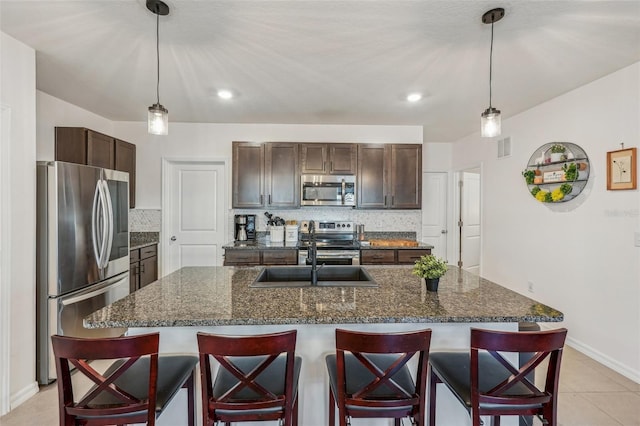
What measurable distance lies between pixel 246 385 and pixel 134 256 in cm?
309

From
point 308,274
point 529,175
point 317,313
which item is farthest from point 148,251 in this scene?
point 529,175

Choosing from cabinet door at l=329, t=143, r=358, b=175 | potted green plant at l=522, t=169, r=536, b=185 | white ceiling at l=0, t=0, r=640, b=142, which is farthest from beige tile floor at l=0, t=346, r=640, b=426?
cabinet door at l=329, t=143, r=358, b=175

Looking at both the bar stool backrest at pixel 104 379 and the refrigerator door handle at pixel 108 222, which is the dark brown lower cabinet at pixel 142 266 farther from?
the bar stool backrest at pixel 104 379

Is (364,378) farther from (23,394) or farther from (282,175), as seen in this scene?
(282,175)

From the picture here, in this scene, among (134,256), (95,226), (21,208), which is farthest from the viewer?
(134,256)

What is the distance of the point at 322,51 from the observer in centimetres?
236

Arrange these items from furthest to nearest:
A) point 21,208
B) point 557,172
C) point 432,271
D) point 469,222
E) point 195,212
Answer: point 469,222
point 195,212
point 557,172
point 21,208
point 432,271

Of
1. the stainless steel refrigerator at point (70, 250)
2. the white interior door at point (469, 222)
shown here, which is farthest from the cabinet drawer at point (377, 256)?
the stainless steel refrigerator at point (70, 250)

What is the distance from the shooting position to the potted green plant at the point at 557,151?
321cm

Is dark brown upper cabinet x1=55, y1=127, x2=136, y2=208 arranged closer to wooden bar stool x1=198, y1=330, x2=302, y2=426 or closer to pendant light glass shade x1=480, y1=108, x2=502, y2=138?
wooden bar stool x1=198, y1=330, x2=302, y2=426

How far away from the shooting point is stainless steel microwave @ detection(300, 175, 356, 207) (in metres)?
4.21

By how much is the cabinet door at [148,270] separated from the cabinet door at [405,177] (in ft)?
10.6

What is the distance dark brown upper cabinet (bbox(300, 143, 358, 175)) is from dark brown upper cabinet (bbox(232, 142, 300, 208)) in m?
0.12

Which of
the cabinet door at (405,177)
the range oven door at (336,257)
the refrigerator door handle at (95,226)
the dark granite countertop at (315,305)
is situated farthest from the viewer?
the cabinet door at (405,177)
